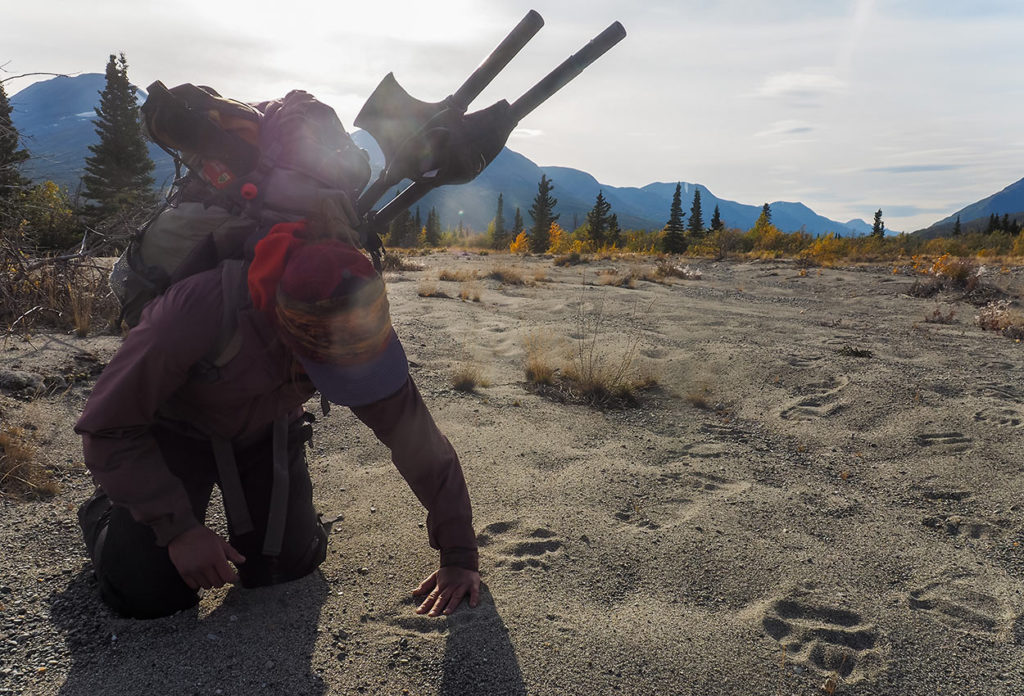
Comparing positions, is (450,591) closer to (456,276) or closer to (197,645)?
(197,645)

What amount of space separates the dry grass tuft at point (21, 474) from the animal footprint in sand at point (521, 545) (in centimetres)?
176

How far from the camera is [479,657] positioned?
1646 millimetres

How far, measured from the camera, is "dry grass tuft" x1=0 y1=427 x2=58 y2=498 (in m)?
2.34

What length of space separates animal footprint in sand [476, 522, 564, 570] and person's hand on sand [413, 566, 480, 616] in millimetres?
237

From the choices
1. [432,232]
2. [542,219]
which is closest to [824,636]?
[542,219]

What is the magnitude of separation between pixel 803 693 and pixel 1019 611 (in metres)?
0.87

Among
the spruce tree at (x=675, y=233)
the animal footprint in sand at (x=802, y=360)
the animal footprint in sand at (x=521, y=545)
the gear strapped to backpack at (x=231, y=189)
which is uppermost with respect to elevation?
the spruce tree at (x=675, y=233)

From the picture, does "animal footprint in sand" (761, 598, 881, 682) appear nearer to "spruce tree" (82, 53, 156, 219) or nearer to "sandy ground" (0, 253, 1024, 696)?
"sandy ground" (0, 253, 1024, 696)

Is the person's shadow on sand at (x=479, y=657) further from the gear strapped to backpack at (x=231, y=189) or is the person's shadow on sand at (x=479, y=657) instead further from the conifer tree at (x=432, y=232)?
the conifer tree at (x=432, y=232)

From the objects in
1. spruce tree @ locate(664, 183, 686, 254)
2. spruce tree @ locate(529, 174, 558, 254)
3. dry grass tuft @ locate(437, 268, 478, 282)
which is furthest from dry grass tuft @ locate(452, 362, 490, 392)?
spruce tree @ locate(664, 183, 686, 254)

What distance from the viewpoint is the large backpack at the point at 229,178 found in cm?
146

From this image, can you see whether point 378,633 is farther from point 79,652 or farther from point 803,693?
point 803,693

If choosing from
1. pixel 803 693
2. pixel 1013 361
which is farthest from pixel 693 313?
pixel 803 693

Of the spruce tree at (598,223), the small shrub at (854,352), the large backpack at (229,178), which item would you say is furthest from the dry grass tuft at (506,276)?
the spruce tree at (598,223)
